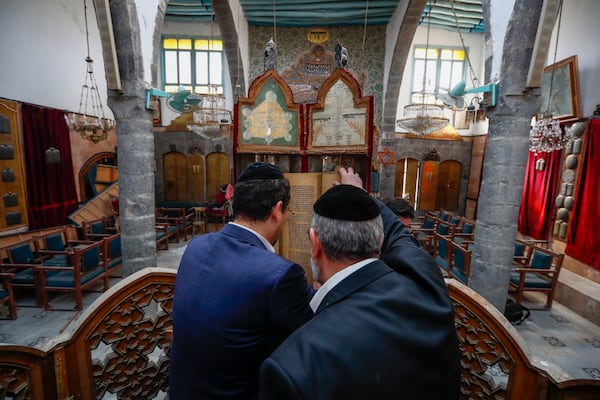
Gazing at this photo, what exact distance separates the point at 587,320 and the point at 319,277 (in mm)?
6405

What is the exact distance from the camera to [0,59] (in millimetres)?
6004

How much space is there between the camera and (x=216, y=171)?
39.4ft

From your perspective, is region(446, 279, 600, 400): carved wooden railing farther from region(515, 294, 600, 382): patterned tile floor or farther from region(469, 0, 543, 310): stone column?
region(469, 0, 543, 310): stone column

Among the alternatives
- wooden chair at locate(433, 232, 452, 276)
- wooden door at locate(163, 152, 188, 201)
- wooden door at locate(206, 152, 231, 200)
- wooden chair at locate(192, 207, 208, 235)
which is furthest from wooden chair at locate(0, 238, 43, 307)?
wooden chair at locate(433, 232, 452, 276)

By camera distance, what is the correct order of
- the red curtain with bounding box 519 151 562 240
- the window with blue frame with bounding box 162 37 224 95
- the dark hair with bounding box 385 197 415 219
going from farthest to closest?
the window with blue frame with bounding box 162 37 224 95
the red curtain with bounding box 519 151 562 240
the dark hair with bounding box 385 197 415 219

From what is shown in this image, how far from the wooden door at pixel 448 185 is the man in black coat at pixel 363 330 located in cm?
1198

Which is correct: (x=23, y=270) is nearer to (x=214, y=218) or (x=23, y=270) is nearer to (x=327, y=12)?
(x=214, y=218)

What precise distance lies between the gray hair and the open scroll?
75.0 inches

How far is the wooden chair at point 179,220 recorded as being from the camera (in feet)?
29.9

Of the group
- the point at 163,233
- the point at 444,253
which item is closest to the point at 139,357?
the point at 444,253

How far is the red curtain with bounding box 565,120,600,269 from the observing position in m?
5.92

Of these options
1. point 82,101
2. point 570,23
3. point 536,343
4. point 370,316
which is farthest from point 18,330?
point 570,23

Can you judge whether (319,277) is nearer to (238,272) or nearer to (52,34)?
(238,272)

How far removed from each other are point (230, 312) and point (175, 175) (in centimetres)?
1168
